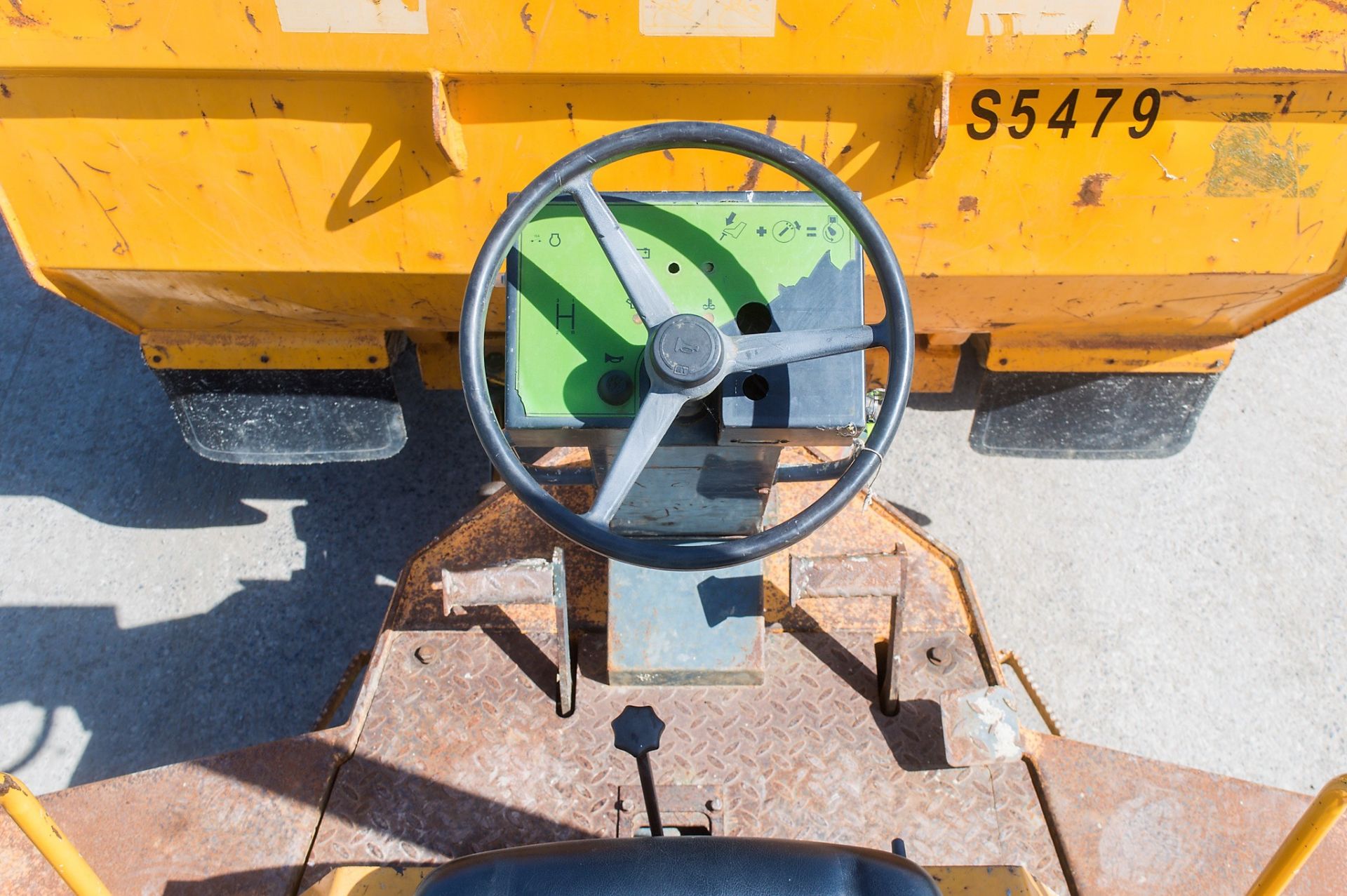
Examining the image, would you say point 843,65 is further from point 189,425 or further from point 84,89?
point 189,425

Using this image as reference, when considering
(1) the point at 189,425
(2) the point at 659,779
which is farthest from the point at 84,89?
(2) the point at 659,779

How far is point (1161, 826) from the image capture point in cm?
Answer: 184

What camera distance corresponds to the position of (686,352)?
4.32 ft

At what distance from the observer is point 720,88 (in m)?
2.00

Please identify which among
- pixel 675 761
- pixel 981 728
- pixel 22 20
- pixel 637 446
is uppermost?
pixel 22 20

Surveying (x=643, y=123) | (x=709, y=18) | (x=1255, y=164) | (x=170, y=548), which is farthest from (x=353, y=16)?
(x=1255, y=164)

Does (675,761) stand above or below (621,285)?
below

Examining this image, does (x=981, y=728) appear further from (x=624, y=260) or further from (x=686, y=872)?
(x=624, y=260)

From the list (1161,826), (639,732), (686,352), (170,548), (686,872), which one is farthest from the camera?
(170,548)

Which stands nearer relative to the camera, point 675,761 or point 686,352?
point 686,352

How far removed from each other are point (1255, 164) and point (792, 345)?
143 centimetres

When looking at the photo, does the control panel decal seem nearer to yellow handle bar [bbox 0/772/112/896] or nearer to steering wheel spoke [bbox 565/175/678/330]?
steering wheel spoke [bbox 565/175/678/330]

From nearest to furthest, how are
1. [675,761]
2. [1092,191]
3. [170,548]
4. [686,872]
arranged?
[686,872] → [675,761] → [1092,191] → [170,548]

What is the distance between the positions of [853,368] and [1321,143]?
1.42 metres
